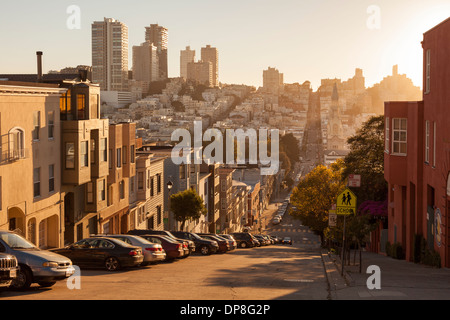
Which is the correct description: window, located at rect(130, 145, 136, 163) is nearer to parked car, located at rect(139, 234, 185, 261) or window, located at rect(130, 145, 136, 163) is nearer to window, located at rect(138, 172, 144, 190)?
window, located at rect(138, 172, 144, 190)

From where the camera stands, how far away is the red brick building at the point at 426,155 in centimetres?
2606

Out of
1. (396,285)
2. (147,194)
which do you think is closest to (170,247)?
(396,285)

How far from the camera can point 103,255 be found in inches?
915

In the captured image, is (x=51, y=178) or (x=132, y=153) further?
(x=132, y=153)

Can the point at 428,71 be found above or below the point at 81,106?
above

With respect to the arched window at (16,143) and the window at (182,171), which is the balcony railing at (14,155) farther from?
the window at (182,171)

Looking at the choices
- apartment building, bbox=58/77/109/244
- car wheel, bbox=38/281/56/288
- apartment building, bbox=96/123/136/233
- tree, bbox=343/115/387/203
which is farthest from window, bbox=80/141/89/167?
tree, bbox=343/115/387/203

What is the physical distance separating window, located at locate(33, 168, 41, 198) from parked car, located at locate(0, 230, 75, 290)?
15.8 metres

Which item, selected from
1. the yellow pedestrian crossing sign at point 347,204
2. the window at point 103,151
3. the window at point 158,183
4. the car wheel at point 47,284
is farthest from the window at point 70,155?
the window at point 158,183

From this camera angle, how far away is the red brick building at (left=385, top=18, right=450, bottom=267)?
26062 millimetres

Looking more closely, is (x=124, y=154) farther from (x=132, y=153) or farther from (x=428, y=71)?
(x=428, y=71)

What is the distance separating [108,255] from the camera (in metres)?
23.2

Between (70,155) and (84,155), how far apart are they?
134 centimetres
